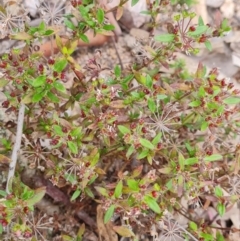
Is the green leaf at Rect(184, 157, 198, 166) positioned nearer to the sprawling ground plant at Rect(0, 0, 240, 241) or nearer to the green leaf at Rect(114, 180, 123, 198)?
the sprawling ground plant at Rect(0, 0, 240, 241)

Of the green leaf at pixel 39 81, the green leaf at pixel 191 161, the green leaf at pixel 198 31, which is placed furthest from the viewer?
the green leaf at pixel 191 161

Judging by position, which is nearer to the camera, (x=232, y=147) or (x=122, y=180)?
(x=122, y=180)

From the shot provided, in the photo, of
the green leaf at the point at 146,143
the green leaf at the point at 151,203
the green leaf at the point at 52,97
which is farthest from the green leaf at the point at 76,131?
the green leaf at the point at 151,203

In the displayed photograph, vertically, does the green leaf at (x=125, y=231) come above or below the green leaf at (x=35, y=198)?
below

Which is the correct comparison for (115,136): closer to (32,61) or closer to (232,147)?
(32,61)

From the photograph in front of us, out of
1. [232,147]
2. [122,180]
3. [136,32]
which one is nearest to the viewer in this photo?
[122,180]

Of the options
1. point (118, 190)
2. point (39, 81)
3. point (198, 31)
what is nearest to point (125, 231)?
point (118, 190)

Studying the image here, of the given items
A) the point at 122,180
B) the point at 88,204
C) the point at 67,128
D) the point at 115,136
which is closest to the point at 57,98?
the point at 67,128

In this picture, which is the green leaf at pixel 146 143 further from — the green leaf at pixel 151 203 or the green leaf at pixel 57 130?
the green leaf at pixel 57 130
